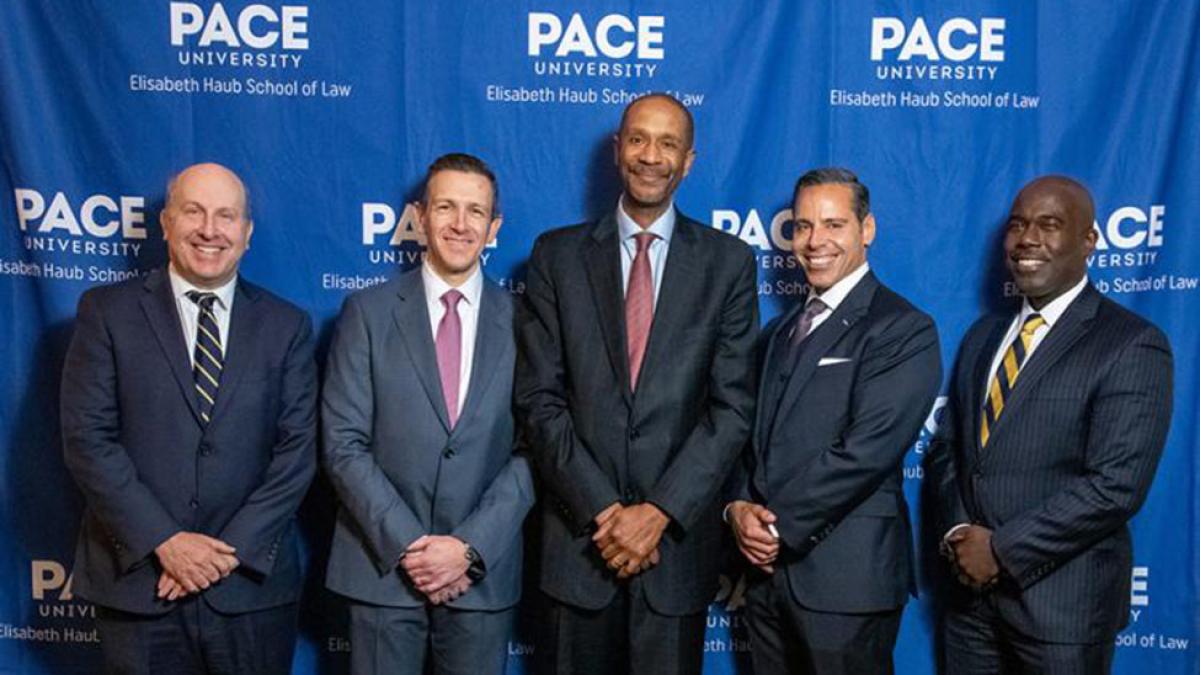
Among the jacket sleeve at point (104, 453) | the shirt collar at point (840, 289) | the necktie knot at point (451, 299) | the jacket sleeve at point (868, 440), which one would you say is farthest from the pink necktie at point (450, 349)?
the shirt collar at point (840, 289)

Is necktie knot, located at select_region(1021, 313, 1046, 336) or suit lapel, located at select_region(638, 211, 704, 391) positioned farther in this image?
necktie knot, located at select_region(1021, 313, 1046, 336)

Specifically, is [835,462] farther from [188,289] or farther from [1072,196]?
[188,289]

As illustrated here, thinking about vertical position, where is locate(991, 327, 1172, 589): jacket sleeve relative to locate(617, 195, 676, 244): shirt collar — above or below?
below

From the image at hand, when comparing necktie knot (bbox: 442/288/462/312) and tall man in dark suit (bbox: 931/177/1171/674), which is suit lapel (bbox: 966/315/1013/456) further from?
necktie knot (bbox: 442/288/462/312)

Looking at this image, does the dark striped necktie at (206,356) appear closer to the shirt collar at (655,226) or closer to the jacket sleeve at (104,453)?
the jacket sleeve at (104,453)

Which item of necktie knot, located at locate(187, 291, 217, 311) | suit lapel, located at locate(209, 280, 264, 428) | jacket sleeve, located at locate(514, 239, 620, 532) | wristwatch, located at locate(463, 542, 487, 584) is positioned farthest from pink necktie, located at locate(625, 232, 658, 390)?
necktie knot, located at locate(187, 291, 217, 311)

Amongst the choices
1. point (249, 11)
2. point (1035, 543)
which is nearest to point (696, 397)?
point (1035, 543)

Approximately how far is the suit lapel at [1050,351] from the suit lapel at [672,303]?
2.71 ft

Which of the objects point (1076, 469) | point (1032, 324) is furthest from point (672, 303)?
point (1076, 469)

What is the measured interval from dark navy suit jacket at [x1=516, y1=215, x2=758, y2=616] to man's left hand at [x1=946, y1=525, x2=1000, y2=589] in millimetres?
612

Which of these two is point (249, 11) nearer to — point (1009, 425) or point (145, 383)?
point (145, 383)

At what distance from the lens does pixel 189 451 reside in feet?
8.71

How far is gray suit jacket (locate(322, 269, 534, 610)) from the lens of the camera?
2.67 m

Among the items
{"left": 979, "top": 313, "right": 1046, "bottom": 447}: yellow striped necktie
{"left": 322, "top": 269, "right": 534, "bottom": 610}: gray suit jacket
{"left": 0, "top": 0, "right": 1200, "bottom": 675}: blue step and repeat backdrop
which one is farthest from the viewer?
{"left": 0, "top": 0, "right": 1200, "bottom": 675}: blue step and repeat backdrop
